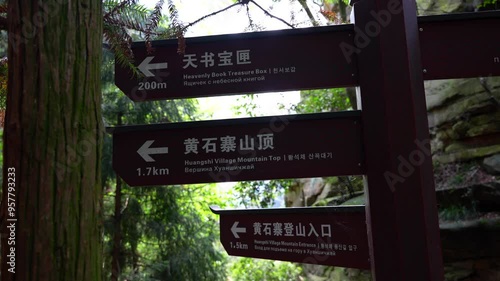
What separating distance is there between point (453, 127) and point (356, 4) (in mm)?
3901

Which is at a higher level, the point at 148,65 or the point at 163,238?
the point at 148,65

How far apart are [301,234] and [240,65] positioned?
0.97m

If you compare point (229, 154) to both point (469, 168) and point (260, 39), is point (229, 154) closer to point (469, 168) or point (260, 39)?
point (260, 39)

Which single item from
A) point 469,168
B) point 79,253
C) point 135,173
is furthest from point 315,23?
point 469,168

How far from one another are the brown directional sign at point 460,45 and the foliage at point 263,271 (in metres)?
7.46

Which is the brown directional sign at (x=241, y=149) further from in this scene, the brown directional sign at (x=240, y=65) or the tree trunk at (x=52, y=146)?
the tree trunk at (x=52, y=146)

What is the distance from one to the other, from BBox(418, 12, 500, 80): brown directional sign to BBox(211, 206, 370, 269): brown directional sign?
81cm

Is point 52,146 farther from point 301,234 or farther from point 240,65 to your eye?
point 301,234

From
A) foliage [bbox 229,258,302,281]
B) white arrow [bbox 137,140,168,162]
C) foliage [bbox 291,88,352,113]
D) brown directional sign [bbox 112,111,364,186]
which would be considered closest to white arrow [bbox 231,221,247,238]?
brown directional sign [bbox 112,111,364,186]

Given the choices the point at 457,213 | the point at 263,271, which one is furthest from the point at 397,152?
the point at 263,271

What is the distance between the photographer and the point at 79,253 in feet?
3.76

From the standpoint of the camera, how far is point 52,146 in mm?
1156

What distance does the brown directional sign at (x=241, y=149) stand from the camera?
1.91m

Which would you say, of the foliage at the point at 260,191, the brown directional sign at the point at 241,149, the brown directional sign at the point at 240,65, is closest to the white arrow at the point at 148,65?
the brown directional sign at the point at 240,65
